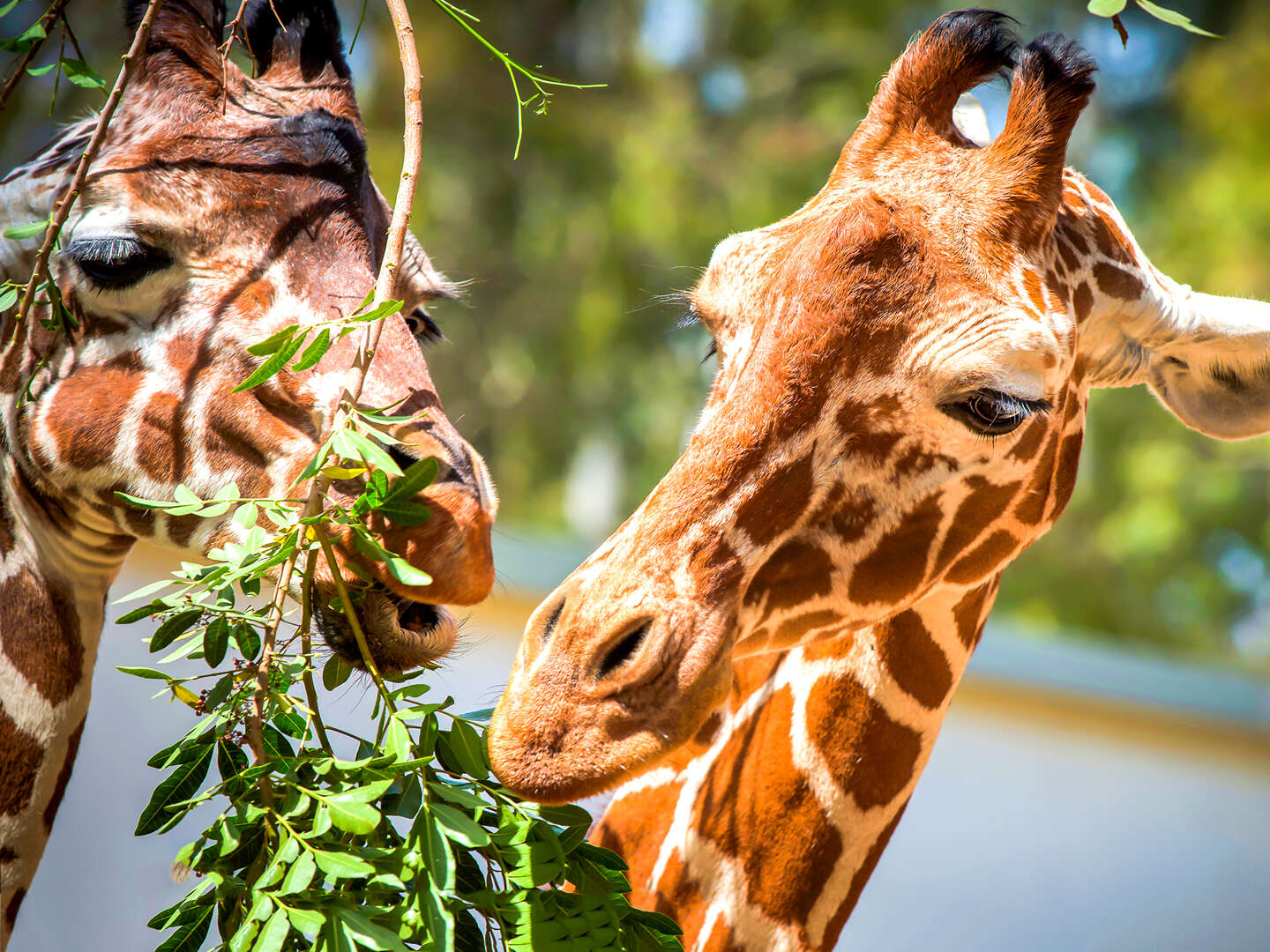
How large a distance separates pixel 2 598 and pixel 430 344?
804mm

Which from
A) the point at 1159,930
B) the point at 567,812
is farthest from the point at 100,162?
the point at 1159,930

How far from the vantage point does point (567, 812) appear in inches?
51.3

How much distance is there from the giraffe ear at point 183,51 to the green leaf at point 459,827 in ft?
3.82

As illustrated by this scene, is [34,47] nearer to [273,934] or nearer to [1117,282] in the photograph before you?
[273,934]

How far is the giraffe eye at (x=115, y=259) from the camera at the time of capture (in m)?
1.54

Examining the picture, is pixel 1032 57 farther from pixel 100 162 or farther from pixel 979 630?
pixel 100 162

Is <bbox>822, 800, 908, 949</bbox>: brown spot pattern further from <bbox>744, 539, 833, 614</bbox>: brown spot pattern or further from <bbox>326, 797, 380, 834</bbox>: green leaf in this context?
<bbox>326, 797, 380, 834</bbox>: green leaf

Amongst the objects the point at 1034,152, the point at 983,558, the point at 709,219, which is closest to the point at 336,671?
the point at 983,558

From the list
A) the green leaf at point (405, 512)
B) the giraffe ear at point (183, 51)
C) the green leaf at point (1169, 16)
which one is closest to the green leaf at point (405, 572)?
the green leaf at point (405, 512)

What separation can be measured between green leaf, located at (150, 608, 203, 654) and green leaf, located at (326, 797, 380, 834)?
302 millimetres

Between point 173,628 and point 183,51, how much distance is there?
37.0 inches

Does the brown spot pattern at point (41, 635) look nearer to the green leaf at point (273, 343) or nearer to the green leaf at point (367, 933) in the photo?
the green leaf at point (273, 343)

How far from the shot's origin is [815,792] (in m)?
1.73

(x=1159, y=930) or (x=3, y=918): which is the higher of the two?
(x=3, y=918)
